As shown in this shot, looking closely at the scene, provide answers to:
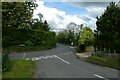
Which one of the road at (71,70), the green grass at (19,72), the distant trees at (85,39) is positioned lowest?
the road at (71,70)

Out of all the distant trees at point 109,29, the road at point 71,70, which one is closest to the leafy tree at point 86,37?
the distant trees at point 109,29

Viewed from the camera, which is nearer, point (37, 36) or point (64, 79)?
point (64, 79)

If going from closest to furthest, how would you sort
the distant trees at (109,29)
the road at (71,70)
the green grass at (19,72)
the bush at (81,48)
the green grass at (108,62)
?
the green grass at (19,72) → the road at (71,70) → the green grass at (108,62) → the distant trees at (109,29) → the bush at (81,48)

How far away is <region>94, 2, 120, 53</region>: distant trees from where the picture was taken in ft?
129

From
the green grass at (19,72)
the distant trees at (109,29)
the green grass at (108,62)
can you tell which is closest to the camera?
the green grass at (19,72)

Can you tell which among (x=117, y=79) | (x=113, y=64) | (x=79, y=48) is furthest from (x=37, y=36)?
Result: (x=117, y=79)

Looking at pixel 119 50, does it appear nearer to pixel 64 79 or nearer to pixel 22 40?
pixel 64 79

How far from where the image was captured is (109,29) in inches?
1592

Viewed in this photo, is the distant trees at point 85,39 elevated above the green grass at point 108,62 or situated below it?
above

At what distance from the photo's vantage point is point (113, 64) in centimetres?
3216

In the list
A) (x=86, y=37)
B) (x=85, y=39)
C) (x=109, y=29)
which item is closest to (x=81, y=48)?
(x=85, y=39)

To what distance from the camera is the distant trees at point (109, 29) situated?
39.3 metres

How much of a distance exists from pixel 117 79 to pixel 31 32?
41979 mm

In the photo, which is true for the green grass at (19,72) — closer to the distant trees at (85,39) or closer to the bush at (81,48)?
the bush at (81,48)
